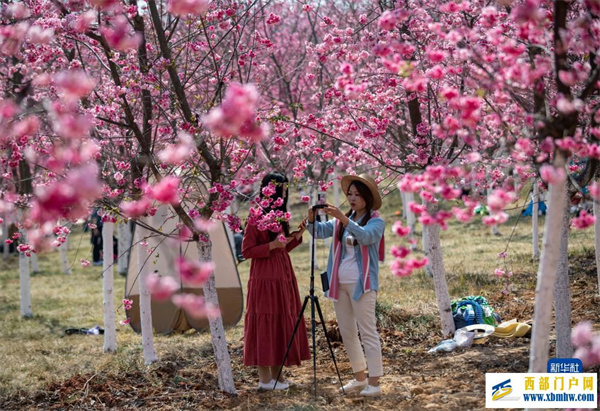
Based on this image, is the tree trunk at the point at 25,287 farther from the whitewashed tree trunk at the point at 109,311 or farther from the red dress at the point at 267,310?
the red dress at the point at 267,310

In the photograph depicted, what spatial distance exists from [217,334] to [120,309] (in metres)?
7.11

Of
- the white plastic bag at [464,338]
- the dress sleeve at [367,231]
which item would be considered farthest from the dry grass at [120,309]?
the dress sleeve at [367,231]

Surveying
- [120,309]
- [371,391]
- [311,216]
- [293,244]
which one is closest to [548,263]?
[311,216]

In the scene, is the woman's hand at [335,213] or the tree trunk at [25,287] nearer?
the woman's hand at [335,213]

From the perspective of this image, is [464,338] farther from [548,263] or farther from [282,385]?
[548,263]

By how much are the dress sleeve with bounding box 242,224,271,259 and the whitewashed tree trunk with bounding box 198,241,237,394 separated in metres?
0.30

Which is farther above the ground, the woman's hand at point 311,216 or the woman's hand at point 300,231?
the woman's hand at point 311,216

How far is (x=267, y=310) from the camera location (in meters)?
6.04

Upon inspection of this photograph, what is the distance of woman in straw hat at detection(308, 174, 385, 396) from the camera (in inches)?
222

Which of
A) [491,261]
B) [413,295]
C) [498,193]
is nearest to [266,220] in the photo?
[498,193]

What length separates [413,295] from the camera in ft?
34.1

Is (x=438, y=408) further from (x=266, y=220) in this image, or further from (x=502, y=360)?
(x=266, y=220)

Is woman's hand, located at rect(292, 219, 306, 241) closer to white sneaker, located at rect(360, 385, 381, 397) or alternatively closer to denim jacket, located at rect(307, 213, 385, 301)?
denim jacket, located at rect(307, 213, 385, 301)

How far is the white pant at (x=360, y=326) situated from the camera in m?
5.67
